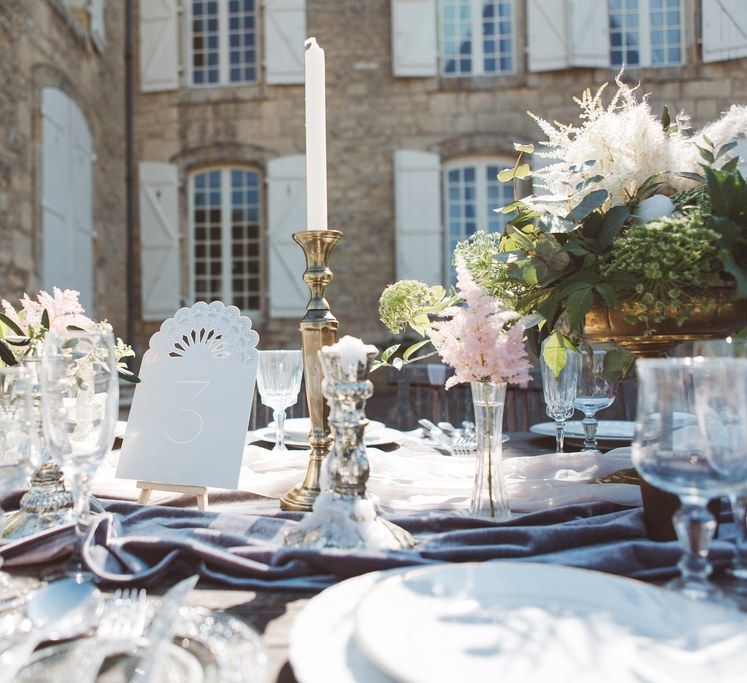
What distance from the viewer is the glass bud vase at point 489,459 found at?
3.26 ft

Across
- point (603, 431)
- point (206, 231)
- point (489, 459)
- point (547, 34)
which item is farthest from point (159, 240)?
point (489, 459)

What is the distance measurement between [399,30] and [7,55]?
4.35 meters

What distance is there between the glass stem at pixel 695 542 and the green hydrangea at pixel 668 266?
395 mm

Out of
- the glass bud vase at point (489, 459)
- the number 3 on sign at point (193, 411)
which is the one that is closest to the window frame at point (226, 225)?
the number 3 on sign at point (193, 411)

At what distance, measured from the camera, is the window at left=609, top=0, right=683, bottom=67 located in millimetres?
8219

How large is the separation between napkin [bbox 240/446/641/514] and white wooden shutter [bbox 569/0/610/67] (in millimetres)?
7606

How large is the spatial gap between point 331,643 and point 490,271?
0.79 m

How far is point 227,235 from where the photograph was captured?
8.53m

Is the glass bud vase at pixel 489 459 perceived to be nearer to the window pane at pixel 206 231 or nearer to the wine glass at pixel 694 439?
the wine glass at pixel 694 439

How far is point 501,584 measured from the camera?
69 cm

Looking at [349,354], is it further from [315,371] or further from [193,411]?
[193,411]

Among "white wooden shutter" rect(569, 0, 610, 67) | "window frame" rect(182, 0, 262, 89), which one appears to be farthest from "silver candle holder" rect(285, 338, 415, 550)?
"window frame" rect(182, 0, 262, 89)

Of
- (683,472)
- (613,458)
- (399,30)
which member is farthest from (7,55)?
(683,472)

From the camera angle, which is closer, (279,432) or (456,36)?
(279,432)
